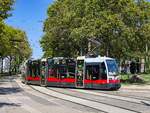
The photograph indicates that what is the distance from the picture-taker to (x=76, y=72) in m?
41.6

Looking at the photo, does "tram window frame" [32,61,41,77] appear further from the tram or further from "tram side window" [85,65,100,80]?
"tram side window" [85,65,100,80]

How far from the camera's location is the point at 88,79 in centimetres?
4041

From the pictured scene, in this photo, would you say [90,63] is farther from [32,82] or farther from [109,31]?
[32,82]

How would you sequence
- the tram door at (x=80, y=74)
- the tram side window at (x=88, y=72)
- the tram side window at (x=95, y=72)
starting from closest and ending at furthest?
the tram side window at (x=95, y=72) → the tram side window at (x=88, y=72) → the tram door at (x=80, y=74)

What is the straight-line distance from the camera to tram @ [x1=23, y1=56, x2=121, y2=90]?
3916 centimetres

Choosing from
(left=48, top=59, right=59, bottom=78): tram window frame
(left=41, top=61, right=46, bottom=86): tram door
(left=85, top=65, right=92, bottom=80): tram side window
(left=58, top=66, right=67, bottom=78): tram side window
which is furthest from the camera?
(left=41, top=61, right=46, bottom=86): tram door

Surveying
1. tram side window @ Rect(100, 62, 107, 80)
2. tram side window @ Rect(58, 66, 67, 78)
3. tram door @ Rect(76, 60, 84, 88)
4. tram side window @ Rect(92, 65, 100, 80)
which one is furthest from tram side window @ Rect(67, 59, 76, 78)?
tram side window @ Rect(100, 62, 107, 80)

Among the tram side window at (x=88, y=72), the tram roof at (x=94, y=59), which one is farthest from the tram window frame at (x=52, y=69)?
the tram side window at (x=88, y=72)

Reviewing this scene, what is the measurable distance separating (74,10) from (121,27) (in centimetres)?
694

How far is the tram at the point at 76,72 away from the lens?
3916 centimetres

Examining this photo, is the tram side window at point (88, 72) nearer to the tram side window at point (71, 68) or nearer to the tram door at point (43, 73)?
the tram side window at point (71, 68)

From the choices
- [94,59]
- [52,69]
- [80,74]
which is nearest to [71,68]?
[80,74]

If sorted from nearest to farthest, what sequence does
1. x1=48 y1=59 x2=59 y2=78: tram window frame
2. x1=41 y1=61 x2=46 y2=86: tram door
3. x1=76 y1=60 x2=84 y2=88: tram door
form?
x1=76 y1=60 x2=84 y2=88: tram door
x1=48 y1=59 x2=59 y2=78: tram window frame
x1=41 y1=61 x2=46 y2=86: tram door

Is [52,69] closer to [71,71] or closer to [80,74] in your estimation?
[71,71]
